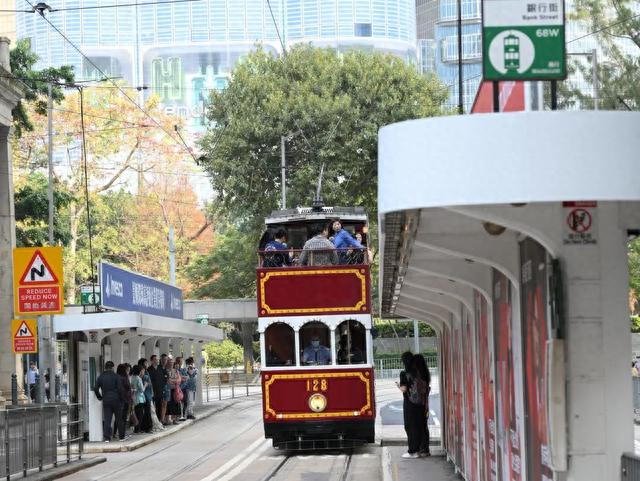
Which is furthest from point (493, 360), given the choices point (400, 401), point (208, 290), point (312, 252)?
point (208, 290)

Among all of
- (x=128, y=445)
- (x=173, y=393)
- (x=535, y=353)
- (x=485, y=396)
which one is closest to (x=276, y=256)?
(x=128, y=445)

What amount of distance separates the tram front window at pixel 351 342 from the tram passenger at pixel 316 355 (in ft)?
0.69

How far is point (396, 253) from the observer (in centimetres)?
1004

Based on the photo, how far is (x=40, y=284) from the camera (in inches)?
864

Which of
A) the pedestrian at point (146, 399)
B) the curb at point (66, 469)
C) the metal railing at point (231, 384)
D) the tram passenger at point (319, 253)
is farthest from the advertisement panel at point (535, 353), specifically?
the metal railing at point (231, 384)

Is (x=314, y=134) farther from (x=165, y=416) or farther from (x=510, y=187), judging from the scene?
(x=510, y=187)

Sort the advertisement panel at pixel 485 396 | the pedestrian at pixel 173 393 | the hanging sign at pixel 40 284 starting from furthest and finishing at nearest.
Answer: the pedestrian at pixel 173 393
the hanging sign at pixel 40 284
the advertisement panel at pixel 485 396

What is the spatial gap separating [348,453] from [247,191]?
1152 inches

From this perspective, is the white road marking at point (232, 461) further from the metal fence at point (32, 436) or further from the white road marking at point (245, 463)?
the metal fence at point (32, 436)

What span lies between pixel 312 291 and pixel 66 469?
5.11 m

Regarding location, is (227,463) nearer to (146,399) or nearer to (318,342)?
(318,342)

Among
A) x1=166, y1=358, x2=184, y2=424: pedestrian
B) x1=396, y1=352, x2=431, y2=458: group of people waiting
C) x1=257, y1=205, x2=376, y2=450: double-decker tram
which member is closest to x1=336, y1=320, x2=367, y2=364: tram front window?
x1=257, y1=205, x2=376, y2=450: double-decker tram

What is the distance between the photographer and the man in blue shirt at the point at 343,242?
22.8 metres

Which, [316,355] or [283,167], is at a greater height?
[283,167]
